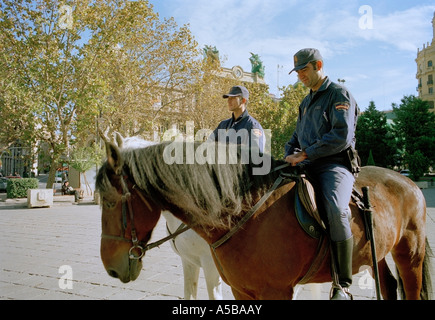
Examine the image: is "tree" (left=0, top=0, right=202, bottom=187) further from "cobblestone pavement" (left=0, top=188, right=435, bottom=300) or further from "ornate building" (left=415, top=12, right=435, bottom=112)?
"ornate building" (left=415, top=12, right=435, bottom=112)

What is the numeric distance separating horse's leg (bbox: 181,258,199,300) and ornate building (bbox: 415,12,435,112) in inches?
1947

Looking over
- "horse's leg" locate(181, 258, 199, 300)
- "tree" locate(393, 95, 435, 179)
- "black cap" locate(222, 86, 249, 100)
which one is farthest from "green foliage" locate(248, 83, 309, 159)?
"horse's leg" locate(181, 258, 199, 300)

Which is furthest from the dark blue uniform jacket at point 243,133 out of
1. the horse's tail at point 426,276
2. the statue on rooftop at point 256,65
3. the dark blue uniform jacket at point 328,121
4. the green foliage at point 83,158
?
the statue on rooftop at point 256,65

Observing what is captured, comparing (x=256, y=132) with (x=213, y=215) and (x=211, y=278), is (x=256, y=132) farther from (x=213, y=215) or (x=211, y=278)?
(x=211, y=278)

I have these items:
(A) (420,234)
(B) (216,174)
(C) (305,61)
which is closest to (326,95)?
(C) (305,61)

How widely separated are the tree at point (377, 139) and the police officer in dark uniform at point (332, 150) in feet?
102

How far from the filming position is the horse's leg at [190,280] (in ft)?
10.0

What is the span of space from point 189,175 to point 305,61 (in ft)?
3.98

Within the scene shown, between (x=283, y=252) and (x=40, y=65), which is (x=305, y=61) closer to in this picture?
(x=283, y=252)

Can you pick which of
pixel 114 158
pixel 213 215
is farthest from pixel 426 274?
pixel 114 158

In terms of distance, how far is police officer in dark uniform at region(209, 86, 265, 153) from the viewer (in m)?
3.04

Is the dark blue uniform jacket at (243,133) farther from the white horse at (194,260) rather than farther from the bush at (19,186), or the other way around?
the bush at (19,186)

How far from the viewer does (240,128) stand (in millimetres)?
3219

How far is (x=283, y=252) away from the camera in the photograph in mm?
2062
